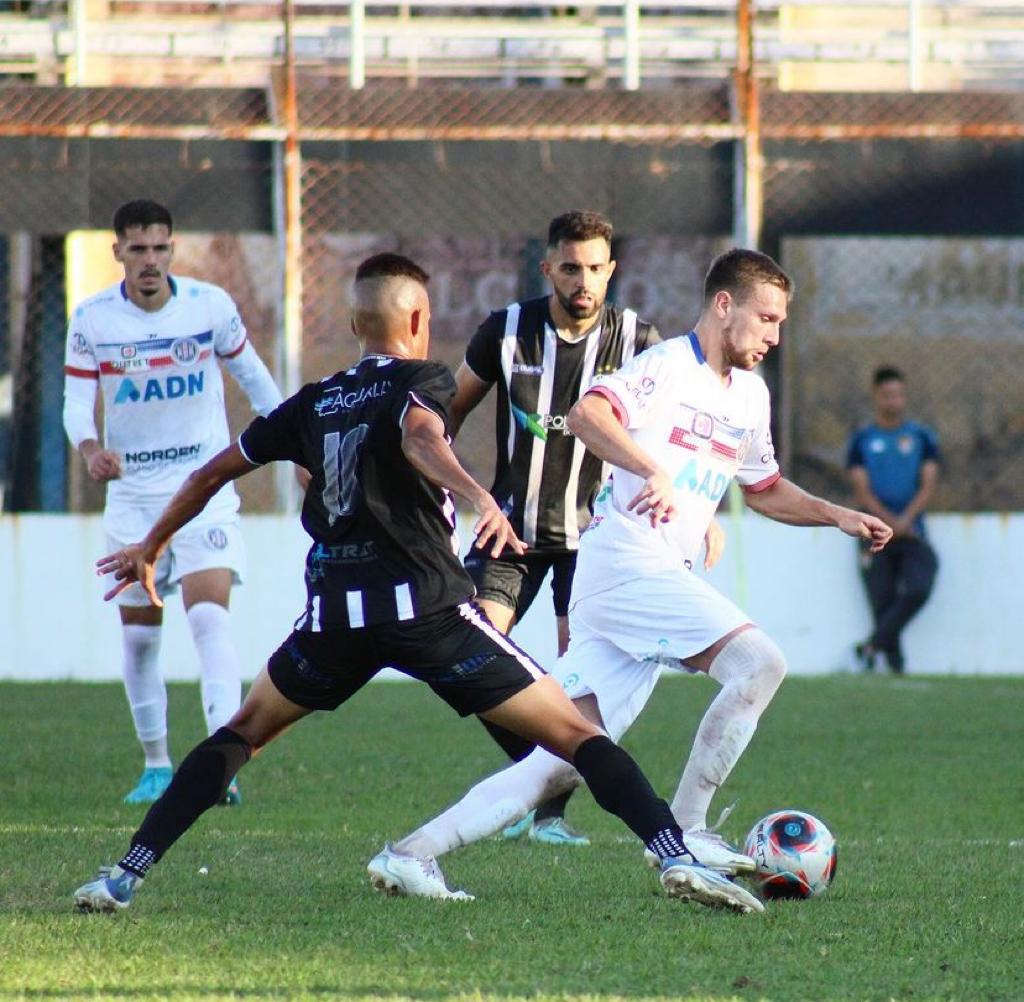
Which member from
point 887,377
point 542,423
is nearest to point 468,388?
point 542,423

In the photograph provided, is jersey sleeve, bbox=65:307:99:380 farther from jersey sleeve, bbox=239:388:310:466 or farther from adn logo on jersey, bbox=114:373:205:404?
jersey sleeve, bbox=239:388:310:466

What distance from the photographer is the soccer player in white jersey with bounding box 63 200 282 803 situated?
7988 millimetres

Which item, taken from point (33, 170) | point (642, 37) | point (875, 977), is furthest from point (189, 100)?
point (875, 977)

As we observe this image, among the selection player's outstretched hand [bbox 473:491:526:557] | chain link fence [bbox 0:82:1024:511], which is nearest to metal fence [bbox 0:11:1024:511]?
chain link fence [bbox 0:82:1024:511]

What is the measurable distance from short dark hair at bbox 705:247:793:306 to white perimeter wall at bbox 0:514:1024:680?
703cm

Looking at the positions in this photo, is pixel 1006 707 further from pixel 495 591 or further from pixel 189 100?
pixel 189 100

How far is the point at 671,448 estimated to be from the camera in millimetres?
5832

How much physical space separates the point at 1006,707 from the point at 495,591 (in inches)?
201

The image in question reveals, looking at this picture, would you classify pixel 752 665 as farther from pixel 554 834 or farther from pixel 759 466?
pixel 554 834

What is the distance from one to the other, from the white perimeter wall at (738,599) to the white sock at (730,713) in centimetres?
705

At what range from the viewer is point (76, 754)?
352 inches

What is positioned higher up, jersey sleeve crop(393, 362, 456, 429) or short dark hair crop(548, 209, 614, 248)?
short dark hair crop(548, 209, 614, 248)

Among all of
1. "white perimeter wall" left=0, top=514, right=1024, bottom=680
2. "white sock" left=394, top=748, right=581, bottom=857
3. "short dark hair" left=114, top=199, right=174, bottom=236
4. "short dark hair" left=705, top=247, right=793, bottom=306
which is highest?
"short dark hair" left=114, top=199, right=174, bottom=236

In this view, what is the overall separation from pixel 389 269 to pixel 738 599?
821 cm
